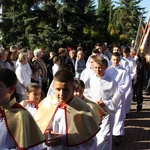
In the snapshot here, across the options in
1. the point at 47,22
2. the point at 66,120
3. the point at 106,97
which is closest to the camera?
the point at 66,120

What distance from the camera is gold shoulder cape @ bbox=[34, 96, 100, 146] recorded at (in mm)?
3250

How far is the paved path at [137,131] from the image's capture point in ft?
21.9

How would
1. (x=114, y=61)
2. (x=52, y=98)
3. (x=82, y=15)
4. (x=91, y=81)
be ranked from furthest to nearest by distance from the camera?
(x=82, y=15) → (x=114, y=61) → (x=91, y=81) → (x=52, y=98)

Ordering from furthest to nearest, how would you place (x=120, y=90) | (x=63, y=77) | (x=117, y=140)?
1. (x=120, y=90)
2. (x=117, y=140)
3. (x=63, y=77)

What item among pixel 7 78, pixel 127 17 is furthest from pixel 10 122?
pixel 127 17

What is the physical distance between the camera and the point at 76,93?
402cm

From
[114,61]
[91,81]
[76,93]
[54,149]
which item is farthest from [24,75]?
[54,149]

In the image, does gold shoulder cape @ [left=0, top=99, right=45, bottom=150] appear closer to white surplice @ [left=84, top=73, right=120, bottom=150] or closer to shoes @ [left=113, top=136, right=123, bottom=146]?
white surplice @ [left=84, top=73, right=120, bottom=150]

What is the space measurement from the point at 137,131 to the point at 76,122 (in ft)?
16.0

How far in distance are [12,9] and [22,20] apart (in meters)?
1.32

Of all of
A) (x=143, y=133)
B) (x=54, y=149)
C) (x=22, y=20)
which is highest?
(x=22, y=20)

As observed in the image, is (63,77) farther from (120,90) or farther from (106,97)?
(120,90)

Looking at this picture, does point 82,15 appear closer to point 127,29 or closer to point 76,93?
point 76,93

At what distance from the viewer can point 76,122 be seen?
10.7ft
